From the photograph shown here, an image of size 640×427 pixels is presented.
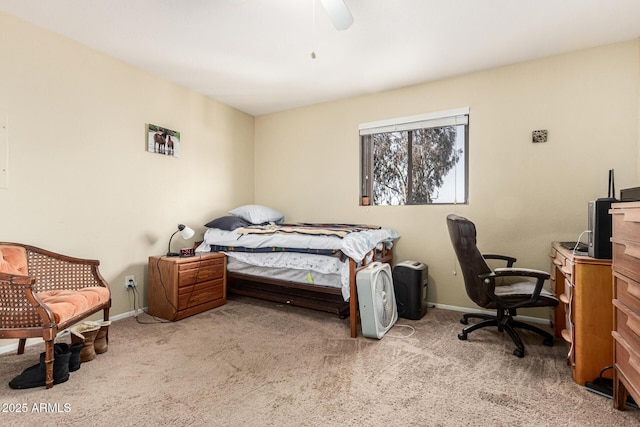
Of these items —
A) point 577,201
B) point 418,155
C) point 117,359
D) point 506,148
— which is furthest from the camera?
point 418,155

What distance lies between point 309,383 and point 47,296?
1.90 meters

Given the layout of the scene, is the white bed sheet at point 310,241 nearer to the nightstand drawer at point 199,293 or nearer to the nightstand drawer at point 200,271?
the nightstand drawer at point 200,271

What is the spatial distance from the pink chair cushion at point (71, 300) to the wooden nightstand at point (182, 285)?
2.07 feet

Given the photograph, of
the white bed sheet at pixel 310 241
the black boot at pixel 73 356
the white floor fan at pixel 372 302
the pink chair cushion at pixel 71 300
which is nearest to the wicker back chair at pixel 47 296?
the pink chair cushion at pixel 71 300

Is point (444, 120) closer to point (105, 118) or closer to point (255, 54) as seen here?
point (255, 54)

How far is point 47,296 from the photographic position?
2143 millimetres

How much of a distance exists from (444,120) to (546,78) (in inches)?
37.1

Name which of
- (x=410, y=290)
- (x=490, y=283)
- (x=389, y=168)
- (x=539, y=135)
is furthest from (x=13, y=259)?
(x=539, y=135)

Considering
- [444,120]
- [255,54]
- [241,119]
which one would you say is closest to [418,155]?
[444,120]

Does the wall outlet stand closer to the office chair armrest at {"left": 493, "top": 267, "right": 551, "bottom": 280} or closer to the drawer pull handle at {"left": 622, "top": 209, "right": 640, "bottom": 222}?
the office chair armrest at {"left": 493, "top": 267, "right": 551, "bottom": 280}

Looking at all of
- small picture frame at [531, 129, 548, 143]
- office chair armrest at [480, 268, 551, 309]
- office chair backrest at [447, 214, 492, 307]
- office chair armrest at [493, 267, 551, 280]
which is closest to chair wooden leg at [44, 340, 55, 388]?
office chair backrest at [447, 214, 492, 307]

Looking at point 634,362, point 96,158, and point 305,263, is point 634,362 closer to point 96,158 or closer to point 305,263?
point 305,263

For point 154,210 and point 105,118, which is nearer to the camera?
point 105,118

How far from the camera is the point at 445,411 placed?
163 centimetres
